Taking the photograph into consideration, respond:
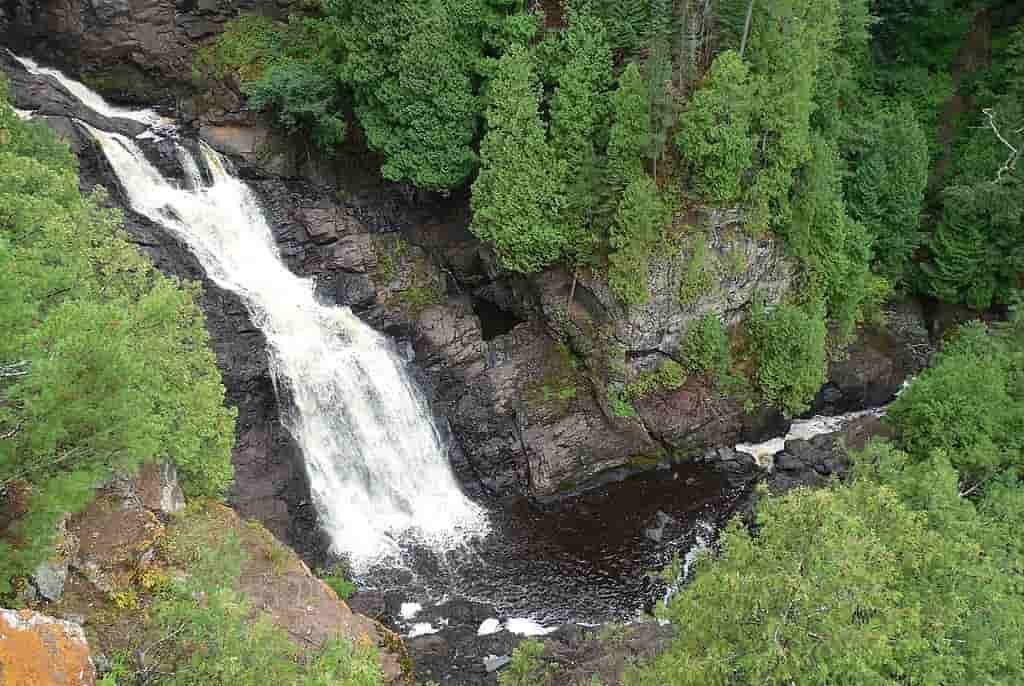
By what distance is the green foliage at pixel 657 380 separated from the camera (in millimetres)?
29094

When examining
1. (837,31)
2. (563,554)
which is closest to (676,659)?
(563,554)

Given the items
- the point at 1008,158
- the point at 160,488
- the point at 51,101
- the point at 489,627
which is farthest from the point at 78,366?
the point at 1008,158

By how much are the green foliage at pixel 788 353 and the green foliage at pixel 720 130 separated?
554 cm

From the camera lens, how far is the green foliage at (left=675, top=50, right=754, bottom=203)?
25109mm

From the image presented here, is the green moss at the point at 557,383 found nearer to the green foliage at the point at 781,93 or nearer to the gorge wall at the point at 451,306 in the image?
the gorge wall at the point at 451,306

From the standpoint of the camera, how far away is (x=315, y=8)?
112 ft

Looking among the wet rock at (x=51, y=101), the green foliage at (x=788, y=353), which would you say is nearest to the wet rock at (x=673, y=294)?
the green foliage at (x=788, y=353)

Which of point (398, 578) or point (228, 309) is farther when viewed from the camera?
point (228, 309)

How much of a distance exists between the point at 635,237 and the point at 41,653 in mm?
21561

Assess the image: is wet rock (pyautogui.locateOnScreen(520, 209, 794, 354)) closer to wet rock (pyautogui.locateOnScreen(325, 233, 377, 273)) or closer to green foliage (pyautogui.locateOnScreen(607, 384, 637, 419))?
green foliage (pyautogui.locateOnScreen(607, 384, 637, 419))

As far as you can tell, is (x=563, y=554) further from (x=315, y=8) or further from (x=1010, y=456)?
(x=315, y=8)

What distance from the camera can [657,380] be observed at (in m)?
29.2

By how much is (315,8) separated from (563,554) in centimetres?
2668

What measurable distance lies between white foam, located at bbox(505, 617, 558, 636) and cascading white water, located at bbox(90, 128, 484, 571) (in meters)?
4.03
